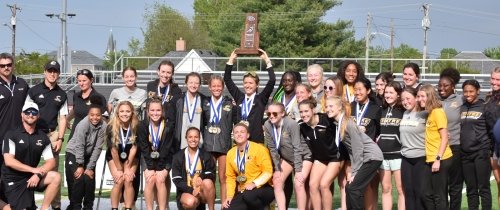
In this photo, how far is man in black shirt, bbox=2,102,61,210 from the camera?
1003 centimetres

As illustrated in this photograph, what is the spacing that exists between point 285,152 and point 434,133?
1.76 metres

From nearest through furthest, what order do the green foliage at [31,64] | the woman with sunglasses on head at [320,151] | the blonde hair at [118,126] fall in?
1. the woman with sunglasses on head at [320,151]
2. the blonde hair at [118,126]
3. the green foliage at [31,64]

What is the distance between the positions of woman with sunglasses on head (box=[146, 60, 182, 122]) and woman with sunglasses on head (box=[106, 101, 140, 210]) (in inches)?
18.5

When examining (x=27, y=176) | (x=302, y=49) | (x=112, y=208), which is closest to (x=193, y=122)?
(x=112, y=208)

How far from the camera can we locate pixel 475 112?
10086 millimetres

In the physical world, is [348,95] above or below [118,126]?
above

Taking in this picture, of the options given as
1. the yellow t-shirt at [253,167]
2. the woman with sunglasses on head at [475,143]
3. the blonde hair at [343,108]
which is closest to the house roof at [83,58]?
the yellow t-shirt at [253,167]

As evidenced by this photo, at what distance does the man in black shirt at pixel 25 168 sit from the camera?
10.0m

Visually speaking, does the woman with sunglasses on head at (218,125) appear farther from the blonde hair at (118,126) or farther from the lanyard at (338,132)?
the lanyard at (338,132)

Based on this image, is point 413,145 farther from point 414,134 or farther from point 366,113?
point 366,113

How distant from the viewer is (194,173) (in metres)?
10.2

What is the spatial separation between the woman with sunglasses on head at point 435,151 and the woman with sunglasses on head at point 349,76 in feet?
2.80

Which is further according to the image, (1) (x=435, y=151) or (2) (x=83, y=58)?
(2) (x=83, y=58)

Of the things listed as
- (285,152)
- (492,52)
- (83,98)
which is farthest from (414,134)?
Result: (492,52)
